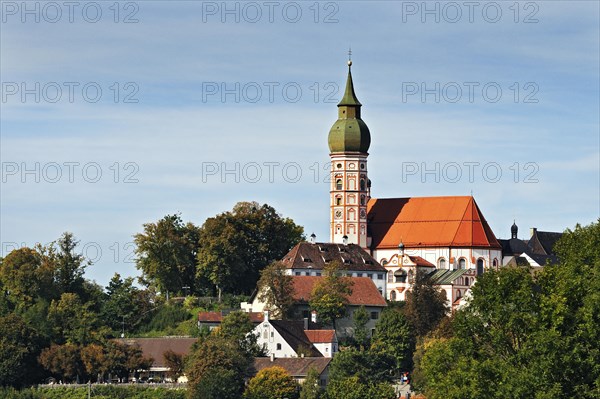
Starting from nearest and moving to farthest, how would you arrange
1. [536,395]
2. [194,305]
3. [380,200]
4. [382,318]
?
[536,395]
[382,318]
[194,305]
[380,200]

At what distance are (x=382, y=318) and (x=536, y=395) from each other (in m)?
56.3

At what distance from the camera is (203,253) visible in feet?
423

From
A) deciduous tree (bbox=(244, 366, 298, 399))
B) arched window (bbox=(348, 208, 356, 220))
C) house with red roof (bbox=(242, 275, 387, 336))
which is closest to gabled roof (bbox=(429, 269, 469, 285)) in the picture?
house with red roof (bbox=(242, 275, 387, 336))

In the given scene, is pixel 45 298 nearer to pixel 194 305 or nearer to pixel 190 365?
pixel 194 305

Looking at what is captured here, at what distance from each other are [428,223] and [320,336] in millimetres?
25022

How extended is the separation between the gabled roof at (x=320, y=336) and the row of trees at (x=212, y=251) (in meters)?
11.8

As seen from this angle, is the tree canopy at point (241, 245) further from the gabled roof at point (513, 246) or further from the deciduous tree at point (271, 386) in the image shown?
the deciduous tree at point (271, 386)

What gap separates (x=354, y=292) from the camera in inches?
5030

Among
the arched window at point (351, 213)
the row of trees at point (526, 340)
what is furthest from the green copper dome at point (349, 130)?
the row of trees at point (526, 340)

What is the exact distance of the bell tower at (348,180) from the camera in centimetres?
13925

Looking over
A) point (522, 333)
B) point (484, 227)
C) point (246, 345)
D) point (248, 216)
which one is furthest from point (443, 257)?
point (522, 333)

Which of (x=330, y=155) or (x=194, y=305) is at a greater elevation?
(x=330, y=155)

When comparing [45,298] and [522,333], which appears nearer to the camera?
[522,333]

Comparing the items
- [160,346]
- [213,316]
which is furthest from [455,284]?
[160,346]
